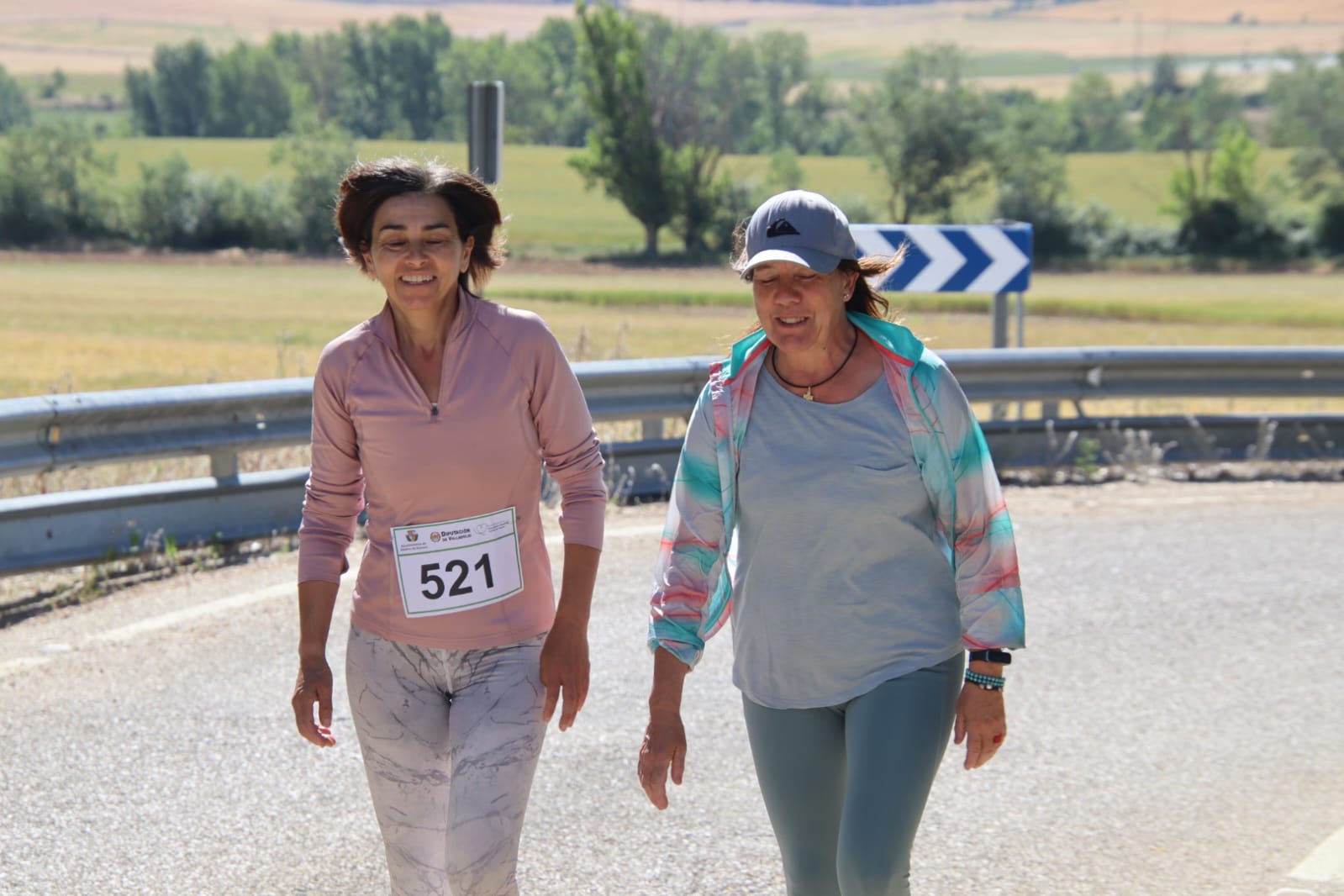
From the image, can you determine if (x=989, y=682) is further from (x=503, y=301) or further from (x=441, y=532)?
(x=503, y=301)

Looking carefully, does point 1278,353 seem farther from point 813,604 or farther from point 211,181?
point 211,181

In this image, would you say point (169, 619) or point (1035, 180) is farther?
point (1035, 180)

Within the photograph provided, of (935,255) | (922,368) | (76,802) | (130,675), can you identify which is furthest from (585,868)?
(935,255)

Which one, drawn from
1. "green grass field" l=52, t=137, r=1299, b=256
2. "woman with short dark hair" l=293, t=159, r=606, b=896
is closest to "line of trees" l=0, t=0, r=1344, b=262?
"green grass field" l=52, t=137, r=1299, b=256

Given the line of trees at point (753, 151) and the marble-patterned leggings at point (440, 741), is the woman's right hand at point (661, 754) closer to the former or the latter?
the marble-patterned leggings at point (440, 741)

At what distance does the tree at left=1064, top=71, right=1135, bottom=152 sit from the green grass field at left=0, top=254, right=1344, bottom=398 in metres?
75.6

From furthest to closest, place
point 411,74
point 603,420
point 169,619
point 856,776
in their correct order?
point 411,74, point 603,420, point 169,619, point 856,776

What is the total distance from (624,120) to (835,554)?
274 feet

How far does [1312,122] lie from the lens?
8719 cm

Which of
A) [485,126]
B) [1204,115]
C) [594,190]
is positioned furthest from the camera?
[594,190]

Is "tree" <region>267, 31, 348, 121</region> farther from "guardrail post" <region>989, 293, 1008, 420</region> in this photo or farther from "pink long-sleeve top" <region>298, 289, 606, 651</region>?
"pink long-sleeve top" <region>298, 289, 606, 651</region>

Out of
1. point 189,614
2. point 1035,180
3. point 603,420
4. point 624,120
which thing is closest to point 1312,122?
point 1035,180

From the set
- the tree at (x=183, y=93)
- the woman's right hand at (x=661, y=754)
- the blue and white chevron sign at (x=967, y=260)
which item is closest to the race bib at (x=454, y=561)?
the woman's right hand at (x=661, y=754)

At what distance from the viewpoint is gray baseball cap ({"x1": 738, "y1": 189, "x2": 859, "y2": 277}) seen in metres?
3.09
